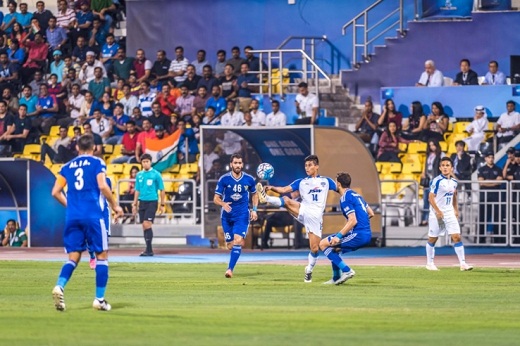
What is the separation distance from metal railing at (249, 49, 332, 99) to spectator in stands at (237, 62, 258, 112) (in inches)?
10.6

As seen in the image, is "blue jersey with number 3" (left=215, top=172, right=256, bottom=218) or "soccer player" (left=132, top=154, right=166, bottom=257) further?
"soccer player" (left=132, top=154, right=166, bottom=257)

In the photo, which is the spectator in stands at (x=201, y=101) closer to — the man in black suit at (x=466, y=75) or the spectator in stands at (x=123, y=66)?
the spectator in stands at (x=123, y=66)

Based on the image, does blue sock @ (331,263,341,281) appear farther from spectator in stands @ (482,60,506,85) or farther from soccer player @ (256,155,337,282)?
spectator in stands @ (482,60,506,85)

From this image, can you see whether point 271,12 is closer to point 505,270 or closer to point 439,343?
point 505,270

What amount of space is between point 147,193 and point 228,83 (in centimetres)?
750

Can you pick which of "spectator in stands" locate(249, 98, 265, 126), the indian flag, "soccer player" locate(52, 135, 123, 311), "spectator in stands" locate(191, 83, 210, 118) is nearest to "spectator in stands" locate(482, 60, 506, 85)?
"spectator in stands" locate(249, 98, 265, 126)

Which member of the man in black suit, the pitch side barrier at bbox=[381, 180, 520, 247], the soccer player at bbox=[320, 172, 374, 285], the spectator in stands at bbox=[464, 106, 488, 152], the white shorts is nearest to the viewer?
the soccer player at bbox=[320, 172, 374, 285]

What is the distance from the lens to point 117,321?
1438 centimetres

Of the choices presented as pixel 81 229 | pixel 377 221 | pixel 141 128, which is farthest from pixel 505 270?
pixel 141 128

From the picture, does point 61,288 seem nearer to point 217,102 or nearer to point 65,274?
point 65,274

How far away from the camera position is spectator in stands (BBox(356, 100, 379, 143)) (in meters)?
34.0

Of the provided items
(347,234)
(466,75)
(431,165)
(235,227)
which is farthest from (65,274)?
(466,75)

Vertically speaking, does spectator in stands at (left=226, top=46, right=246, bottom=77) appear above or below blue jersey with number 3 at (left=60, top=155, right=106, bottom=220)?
above

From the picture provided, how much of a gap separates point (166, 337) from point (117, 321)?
5.16ft
